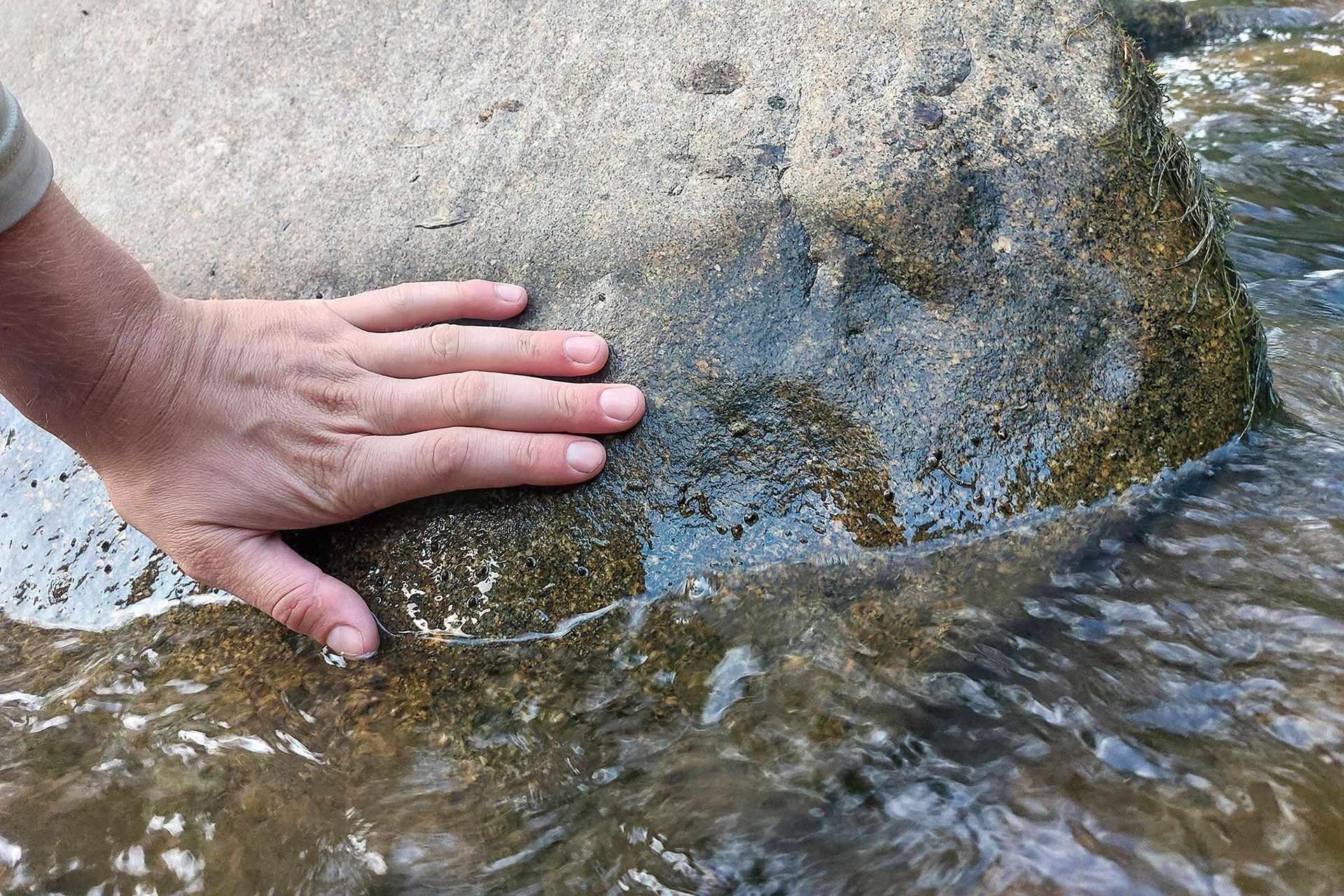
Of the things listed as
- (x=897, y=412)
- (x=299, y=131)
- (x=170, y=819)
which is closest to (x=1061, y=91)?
(x=897, y=412)

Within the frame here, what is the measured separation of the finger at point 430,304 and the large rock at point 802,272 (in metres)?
0.08

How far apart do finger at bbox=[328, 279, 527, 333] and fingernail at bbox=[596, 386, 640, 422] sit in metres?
0.40

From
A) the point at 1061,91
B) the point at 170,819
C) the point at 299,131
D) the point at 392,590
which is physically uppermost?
the point at 1061,91

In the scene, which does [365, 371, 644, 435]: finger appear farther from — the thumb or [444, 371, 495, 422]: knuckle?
the thumb

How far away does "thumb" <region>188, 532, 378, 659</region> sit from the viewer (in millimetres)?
2076

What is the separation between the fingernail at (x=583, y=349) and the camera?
2.17 meters

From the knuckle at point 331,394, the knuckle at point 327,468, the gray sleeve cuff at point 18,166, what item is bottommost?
the knuckle at point 327,468

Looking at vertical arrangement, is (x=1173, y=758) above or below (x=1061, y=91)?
below

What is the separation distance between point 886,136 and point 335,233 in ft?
4.98

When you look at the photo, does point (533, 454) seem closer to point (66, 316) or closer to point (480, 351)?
point (480, 351)

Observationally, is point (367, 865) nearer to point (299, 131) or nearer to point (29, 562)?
point (29, 562)

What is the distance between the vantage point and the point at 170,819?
188 centimetres

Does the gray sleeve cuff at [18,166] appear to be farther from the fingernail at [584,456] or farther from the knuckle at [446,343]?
the fingernail at [584,456]

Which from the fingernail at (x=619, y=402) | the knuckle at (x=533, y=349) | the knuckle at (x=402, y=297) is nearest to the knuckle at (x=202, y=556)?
the knuckle at (x=402, y=297)
